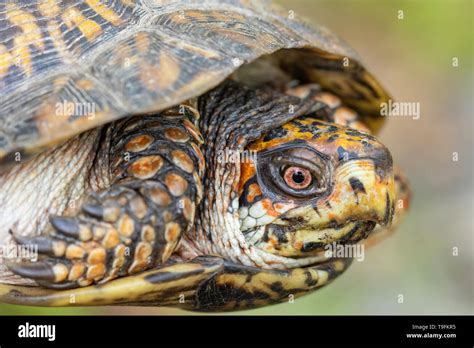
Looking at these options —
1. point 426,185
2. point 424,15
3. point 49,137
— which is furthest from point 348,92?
point 424,15

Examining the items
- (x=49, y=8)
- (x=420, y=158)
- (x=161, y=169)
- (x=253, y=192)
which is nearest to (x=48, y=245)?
(x=161, y=169)

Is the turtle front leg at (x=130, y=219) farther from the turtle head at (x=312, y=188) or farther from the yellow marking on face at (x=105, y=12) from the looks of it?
the yellow marking on face at (x=105, y=12)

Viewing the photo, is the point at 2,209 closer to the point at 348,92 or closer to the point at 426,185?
the point at 348,92

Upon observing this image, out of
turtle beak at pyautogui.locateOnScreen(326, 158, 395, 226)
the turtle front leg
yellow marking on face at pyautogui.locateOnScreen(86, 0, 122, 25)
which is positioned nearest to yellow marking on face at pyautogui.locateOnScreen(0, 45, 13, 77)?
yellow marking on face at pyautogui.locateOnScreen(86, 0, 122, 25)

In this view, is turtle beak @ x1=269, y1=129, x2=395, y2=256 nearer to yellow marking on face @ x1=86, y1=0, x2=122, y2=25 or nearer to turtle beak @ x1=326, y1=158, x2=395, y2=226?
turtle beak @ x1=326, y1=158, x2=395, y2=226

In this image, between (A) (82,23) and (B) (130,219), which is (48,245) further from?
(A) (82,23)

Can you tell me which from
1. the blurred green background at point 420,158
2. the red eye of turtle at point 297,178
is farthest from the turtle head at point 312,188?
the blurred green background at point 420,158
